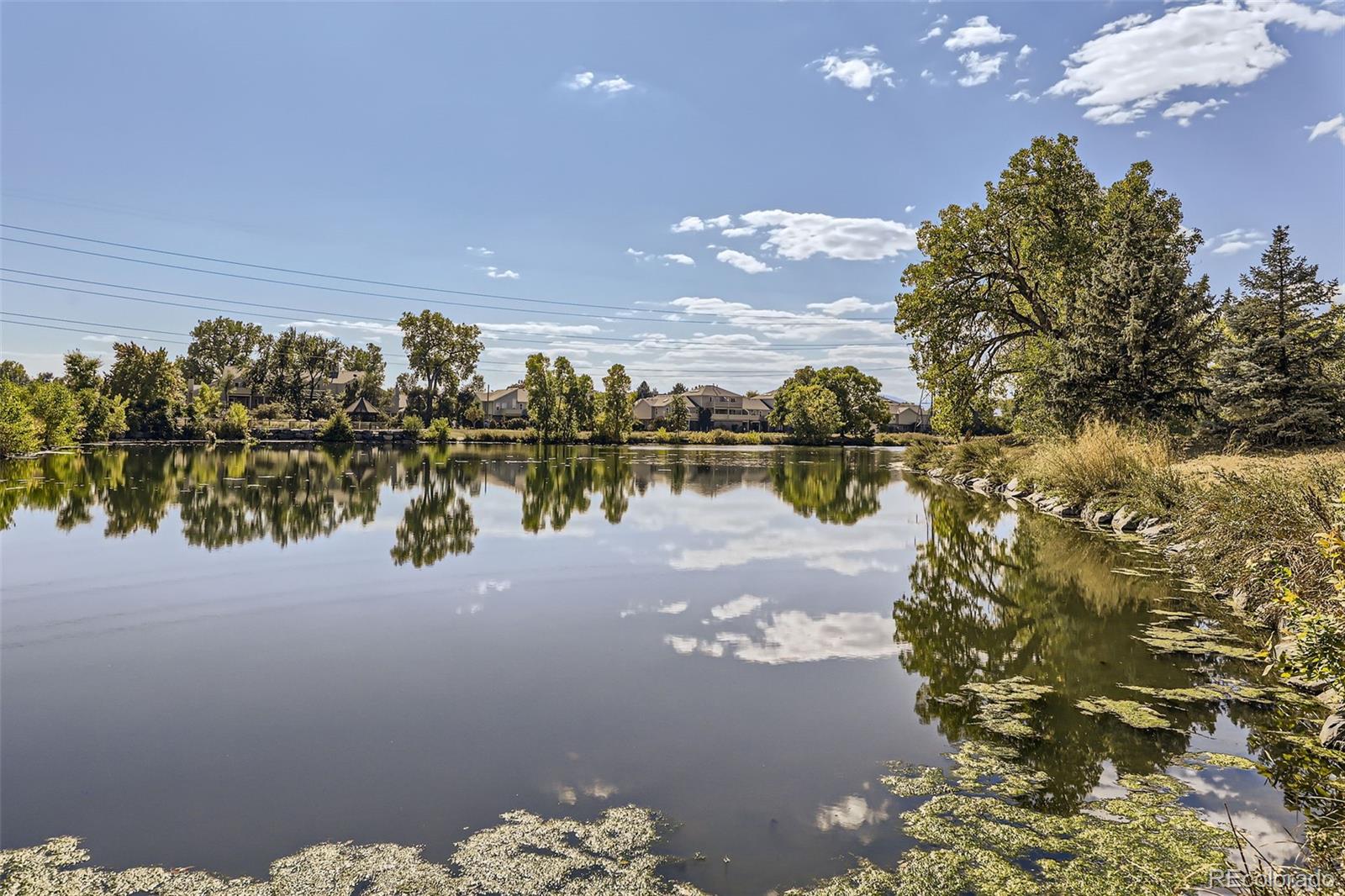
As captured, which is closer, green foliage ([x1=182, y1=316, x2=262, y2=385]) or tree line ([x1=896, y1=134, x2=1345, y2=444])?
tree line ([x1=896, y1=134, x2=1345, y2=444])

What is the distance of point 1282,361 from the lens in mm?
23859

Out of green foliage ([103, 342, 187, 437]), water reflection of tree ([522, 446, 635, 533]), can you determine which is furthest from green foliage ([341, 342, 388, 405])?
water reflection of tree ([522, 446, 635, 533])

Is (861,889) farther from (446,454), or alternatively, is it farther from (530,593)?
(446,454)

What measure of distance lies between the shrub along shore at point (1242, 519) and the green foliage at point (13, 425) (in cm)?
4322

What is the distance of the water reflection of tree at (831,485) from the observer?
21.8 meters

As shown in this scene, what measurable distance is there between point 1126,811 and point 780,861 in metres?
2.30

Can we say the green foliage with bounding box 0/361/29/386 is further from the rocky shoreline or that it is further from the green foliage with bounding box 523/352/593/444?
the rocky shoreline

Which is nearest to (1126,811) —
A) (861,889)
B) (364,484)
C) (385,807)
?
(861,889)

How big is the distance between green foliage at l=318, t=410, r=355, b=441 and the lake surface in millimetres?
55890

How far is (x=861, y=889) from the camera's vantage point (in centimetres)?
400

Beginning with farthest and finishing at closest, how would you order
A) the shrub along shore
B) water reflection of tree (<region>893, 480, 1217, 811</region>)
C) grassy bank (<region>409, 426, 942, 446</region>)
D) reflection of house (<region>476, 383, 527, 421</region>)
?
1. reflection of house (<region>476, 383, 527, 421</region>)
2. grassy bank (<region>409, 426, 942, 446</region>)
3. water reflection of tree (<region>893, 480, 1217, 811</region>)
4. the shrub along shore

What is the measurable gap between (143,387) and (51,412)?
1901 centimetres

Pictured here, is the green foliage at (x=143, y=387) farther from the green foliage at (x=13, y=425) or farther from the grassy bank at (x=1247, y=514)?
the grassy bank at (x=1247, y=514)

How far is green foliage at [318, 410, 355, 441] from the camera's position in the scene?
227 feet
